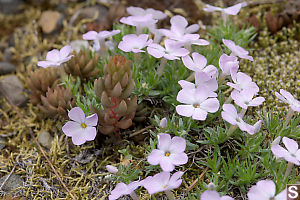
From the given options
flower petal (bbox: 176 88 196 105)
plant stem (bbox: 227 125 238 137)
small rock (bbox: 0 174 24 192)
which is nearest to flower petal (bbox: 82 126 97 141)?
flower petal (bbox: 176 88 196 105)

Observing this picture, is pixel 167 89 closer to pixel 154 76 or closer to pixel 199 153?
pixel 154 76

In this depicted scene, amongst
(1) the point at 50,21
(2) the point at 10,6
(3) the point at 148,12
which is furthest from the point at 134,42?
(2) the point at 10,6

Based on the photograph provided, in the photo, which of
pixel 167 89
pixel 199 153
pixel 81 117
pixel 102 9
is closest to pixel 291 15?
pixel 167 89

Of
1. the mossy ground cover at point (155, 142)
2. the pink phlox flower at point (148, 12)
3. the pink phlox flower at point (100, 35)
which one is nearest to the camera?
the mossy ground cover at point (155, 142)

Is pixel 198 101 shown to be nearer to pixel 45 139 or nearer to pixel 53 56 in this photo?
pixel 53 56

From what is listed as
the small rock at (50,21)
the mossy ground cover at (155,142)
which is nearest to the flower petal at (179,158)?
the mossy ground cover at (155,142)

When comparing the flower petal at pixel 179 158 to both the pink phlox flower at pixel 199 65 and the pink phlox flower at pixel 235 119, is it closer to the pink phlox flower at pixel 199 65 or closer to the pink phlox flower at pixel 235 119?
the pink phlox flower at pixel 235 119
